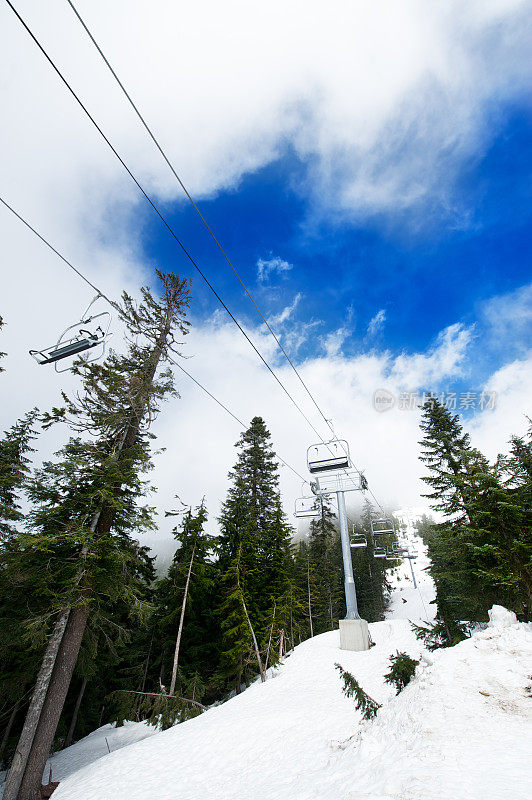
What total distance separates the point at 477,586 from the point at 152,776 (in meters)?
10.00

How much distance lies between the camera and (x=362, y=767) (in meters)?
4.05

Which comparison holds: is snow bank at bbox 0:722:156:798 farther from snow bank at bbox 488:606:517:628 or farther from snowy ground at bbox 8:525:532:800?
snow bank at bbox 488:606:517:628

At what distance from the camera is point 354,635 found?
50.0 ft

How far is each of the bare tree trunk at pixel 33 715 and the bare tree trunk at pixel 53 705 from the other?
6.0 inches

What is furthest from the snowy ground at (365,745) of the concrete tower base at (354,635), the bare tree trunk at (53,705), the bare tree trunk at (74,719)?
the bare tree trunk at (74,719)

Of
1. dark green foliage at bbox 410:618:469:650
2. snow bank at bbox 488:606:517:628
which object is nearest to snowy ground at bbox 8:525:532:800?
snow bank at bbox 488:606:517:628

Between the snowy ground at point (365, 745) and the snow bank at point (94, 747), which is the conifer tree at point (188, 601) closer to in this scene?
the snow bank at point (94, 747)

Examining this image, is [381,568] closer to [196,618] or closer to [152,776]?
[196,618]

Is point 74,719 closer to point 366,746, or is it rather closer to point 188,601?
point 188,601

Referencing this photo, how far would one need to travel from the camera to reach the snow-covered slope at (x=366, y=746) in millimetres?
3205

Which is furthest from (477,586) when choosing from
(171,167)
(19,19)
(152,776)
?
(19,19)

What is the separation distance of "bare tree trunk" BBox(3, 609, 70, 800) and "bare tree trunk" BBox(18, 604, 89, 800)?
152 mm

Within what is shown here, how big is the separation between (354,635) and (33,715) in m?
12.3

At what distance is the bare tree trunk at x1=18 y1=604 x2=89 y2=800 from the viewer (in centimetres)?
956
